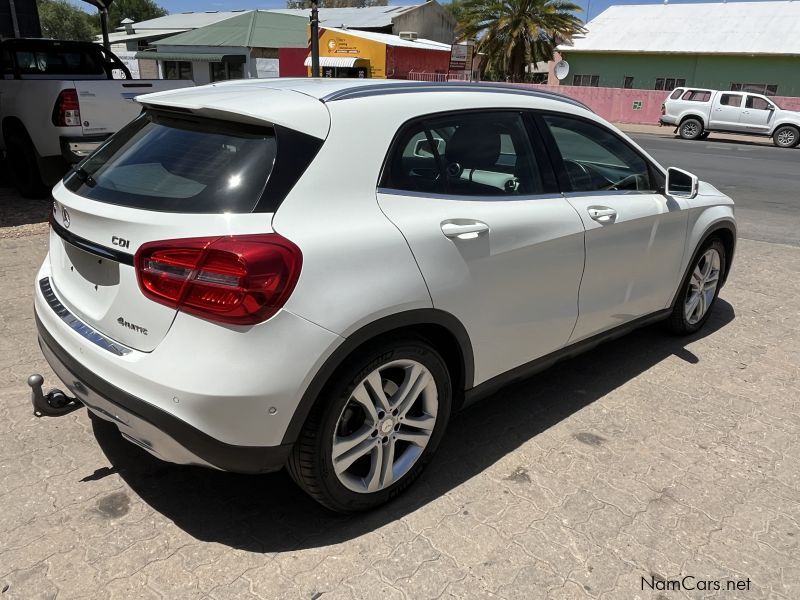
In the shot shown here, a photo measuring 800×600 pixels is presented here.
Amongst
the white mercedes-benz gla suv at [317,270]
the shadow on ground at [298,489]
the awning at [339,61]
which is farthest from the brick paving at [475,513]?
the awning at [339,61]

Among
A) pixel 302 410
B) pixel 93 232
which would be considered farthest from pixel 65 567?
pixel 93 232

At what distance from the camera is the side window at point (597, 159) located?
11.2 feet

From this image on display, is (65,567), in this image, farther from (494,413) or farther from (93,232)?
(494,413)

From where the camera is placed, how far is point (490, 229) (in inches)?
109

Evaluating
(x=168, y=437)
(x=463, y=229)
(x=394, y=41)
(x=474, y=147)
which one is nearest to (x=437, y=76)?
(x=394, y=41)

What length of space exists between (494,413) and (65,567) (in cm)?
215

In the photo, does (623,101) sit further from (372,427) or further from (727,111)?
(372,427)

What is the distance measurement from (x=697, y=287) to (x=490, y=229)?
8.08ft

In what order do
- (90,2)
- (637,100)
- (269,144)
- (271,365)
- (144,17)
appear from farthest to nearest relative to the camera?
1. (144,17)
2. (637,100)
3. (90,2)
4. (269,144)
5. (271,365)

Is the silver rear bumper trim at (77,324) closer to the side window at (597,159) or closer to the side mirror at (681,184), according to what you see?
the side window at (597,159)

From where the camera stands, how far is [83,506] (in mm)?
2664

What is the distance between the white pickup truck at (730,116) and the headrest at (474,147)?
84.4 ft

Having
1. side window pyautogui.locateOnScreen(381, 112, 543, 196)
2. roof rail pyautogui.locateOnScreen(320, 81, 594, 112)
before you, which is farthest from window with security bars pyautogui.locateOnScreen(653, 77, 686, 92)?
side window pyautogui.locateOnScreen(381, 112, 543, 196)

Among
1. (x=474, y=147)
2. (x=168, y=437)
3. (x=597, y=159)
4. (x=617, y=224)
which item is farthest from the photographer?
(x=597, y=159)
